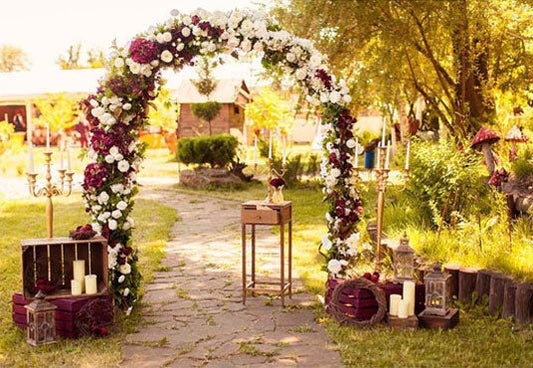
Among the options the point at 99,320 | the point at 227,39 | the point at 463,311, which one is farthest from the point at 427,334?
the point at 227,39

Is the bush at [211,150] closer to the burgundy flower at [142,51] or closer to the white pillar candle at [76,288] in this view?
the burgundy flower at [142,51]

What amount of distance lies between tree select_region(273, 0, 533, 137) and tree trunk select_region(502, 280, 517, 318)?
5.94 metres

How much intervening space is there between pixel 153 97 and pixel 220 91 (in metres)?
21.9

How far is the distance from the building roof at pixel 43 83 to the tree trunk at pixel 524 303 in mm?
23460

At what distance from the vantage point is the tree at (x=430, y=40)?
10844mm

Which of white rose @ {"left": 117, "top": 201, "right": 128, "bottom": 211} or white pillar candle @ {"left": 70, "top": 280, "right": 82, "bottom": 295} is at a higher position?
white rose @ {"left": 117, "top": 201, "right": 128, "bottom": 211}

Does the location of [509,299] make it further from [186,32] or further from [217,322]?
[186,32]

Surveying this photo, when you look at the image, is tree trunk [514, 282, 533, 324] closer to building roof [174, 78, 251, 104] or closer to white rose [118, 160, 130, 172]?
white rose [118, 160, 130, 172]

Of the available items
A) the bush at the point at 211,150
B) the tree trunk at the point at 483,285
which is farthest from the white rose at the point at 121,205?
the bush at the point at 211,150

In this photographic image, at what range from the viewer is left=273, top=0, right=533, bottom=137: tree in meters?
10.8

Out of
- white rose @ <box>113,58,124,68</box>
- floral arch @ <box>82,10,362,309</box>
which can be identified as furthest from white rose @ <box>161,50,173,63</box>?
white rose @ <box>113,58,124,68</box>

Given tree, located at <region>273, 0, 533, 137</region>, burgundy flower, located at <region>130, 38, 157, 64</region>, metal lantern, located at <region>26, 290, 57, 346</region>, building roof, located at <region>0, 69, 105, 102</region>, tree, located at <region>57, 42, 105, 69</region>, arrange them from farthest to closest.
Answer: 1. tree, located at <region>57, 42, 105, 69</region>
2. building roof, located at <region>0, 69, 105, 102</region>
3. tree, located at <region>273, 0, 533, 137</region>
4. burgundy flower, located at <region>130, 38, 157, 64</region>
5. metal lantern, located at <region>26, 290, 57, 346</region>

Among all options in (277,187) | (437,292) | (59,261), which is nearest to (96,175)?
(59,261)

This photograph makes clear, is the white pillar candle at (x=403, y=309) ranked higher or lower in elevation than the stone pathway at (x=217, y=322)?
higher
